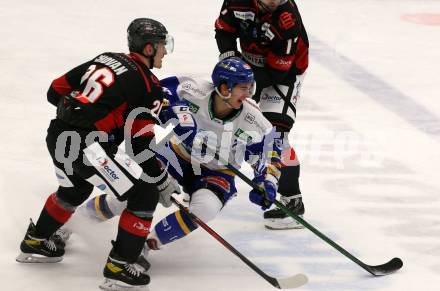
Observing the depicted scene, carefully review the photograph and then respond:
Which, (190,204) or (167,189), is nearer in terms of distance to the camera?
(167,189)

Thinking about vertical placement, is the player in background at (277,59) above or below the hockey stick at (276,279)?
above

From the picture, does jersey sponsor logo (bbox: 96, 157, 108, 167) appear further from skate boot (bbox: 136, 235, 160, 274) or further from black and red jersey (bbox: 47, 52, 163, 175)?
skate boot (bbox: 136, 235, 160, 274)

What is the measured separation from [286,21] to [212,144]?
820 mm

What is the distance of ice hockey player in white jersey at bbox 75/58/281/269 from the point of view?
459 centimetres

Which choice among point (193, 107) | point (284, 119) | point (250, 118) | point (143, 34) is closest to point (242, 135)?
point (250, 118)

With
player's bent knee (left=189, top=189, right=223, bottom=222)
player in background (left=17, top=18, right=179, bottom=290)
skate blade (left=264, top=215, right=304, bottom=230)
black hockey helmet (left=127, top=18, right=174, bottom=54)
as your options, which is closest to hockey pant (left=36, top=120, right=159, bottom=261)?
player in background (left=17, top=18, right=179, bottom=290)

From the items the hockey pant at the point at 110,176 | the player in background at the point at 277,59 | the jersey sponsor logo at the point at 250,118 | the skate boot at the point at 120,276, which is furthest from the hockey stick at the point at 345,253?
the skate boot at the point at 120,276

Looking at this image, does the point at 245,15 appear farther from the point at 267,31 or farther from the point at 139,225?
the point at 139,225

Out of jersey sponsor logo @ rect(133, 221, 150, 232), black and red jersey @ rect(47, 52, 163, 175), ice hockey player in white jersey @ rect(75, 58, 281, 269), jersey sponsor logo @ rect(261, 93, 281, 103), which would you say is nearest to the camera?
black and red jersey @ rect(47, 52, 163, 175)

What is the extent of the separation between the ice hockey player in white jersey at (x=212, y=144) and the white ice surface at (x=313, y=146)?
1.02 feet

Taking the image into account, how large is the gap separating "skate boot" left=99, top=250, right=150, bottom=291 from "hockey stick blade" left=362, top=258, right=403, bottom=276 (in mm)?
1074

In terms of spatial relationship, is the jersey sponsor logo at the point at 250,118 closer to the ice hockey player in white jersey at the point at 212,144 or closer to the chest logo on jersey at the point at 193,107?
the ice hockey player in white jersey at the point at 212,144

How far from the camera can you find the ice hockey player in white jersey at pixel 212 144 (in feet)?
15.1

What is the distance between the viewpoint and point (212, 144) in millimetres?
4715
